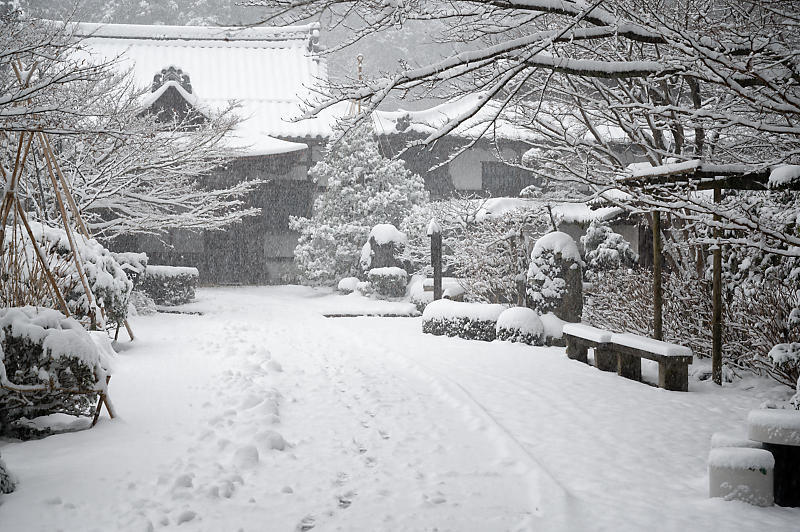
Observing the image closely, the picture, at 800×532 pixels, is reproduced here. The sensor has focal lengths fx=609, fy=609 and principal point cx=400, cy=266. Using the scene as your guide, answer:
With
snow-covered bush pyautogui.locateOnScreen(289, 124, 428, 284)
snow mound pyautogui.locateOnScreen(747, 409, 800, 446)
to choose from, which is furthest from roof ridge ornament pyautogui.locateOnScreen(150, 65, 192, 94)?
snow mound pyautogui.locateOnScreen(747, 409, 800, 446)

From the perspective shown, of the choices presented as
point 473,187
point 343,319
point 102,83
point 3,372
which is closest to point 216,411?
point 3,372

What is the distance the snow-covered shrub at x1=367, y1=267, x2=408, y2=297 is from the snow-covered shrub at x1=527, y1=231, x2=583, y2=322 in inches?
272

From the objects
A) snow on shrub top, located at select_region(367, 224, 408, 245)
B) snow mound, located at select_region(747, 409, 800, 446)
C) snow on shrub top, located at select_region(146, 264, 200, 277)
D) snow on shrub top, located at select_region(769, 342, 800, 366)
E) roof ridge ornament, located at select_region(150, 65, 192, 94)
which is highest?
roof ridge ornament, located at select_region(150, 65, 192, 94)

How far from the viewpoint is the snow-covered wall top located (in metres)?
25.3

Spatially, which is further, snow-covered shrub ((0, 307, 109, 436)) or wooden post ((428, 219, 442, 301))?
wooden post ((428, 219, 442, 301))

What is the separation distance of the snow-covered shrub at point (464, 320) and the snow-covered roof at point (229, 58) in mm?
15041

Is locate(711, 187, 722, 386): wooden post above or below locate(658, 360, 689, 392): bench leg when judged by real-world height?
above

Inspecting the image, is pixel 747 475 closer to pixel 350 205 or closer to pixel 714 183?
pixel 714 183

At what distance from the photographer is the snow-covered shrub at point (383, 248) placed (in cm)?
1841

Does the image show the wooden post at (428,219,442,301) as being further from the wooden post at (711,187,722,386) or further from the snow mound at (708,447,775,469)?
the snow mound at (708,447,775,469)

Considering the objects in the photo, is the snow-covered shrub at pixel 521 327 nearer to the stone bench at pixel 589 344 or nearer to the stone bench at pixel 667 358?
the stone bench at pixel 589 344

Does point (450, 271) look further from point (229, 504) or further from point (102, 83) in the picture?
point (229, 504)

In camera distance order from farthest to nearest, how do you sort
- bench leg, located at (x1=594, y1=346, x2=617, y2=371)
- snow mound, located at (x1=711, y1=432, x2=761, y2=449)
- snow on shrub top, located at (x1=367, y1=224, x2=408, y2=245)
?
snow on shrub top, located at (x1=367, y1=224, x2=408, y2=245) → bench leg, located at (x1=594, y1=346, x2=617, y2=371) → snow mound, located at (x1=711, y1=432, x2=761, y2=449)

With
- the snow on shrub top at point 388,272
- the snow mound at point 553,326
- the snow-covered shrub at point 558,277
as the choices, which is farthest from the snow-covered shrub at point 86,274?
the snow on shrub top at point 388,272
